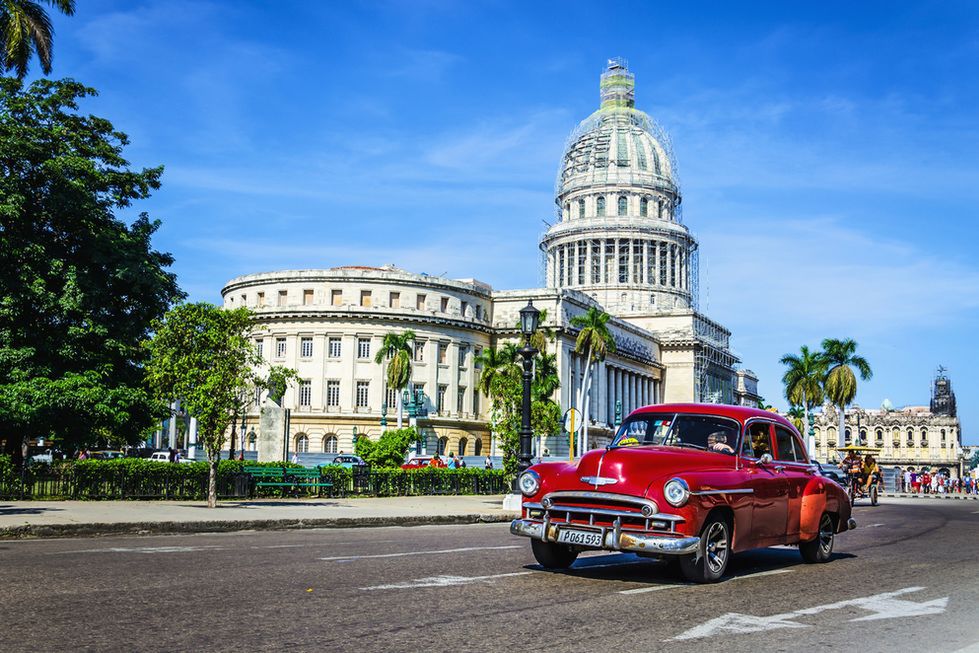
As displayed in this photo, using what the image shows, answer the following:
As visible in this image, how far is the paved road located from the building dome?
122 meters

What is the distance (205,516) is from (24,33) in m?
16.3

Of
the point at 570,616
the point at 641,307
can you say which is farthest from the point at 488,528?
the point at 641,307

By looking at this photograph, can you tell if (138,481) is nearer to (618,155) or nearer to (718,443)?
(718,443)

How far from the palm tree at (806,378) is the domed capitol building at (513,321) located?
58.8 feet

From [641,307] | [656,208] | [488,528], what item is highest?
[656,208]

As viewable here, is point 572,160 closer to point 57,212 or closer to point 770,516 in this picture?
point 57,212

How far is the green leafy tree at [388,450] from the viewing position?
5022cm

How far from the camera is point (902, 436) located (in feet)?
571

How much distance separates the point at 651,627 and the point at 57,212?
26.5m

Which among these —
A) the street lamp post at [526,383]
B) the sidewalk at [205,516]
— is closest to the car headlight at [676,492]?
the sidewalk at [205,516]

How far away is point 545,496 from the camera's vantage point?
1005cm

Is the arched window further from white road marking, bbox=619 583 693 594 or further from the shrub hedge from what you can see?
white road marking, bbox=619 583 693 594

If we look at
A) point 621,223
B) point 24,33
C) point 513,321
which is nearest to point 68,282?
point 24,33

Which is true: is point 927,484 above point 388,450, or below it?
below
